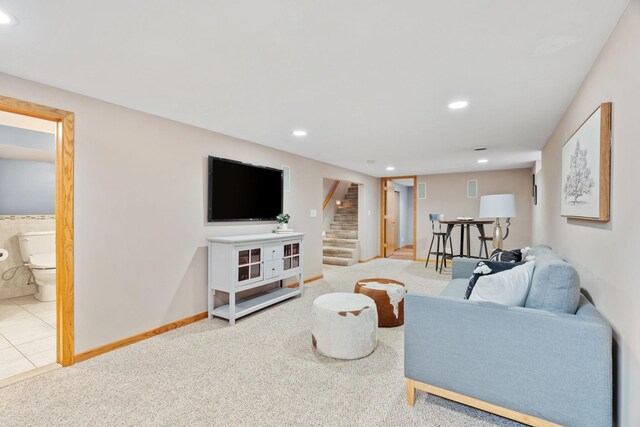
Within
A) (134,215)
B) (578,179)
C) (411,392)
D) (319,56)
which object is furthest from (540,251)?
(134,215)

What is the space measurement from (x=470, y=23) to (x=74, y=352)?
11.4 ft

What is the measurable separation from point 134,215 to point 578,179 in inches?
139

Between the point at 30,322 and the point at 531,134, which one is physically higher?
the point at 531,134

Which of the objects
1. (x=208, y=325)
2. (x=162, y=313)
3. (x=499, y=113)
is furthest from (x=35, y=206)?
(x=499, y=113)

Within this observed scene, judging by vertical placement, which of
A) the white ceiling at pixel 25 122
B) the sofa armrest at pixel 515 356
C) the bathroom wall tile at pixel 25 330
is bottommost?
the bathroom wall tile at pixel 25 330

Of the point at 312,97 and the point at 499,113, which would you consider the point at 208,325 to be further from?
the point at 499,113

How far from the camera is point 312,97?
2.49 meters

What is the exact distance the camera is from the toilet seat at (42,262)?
3701 millimetres

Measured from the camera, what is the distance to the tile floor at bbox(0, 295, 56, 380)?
2420 millimetres

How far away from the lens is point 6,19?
1483mm

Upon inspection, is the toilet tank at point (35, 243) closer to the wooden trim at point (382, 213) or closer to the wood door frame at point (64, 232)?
the wood door frame at point (64, 232)

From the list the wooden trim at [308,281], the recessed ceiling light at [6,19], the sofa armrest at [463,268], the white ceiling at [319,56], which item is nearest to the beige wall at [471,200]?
the wooden trim at [308,281]

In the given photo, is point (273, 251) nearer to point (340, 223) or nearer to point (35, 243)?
point (35, 243)

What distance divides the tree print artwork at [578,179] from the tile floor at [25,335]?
4049mm
